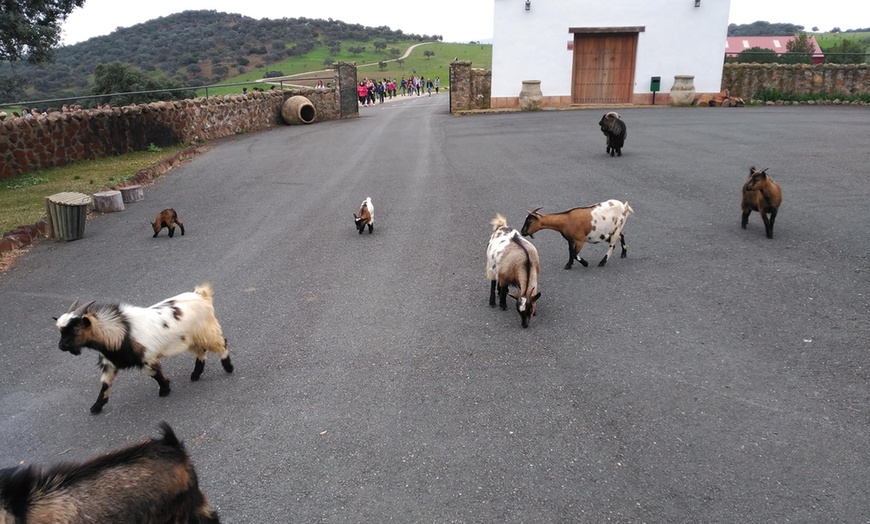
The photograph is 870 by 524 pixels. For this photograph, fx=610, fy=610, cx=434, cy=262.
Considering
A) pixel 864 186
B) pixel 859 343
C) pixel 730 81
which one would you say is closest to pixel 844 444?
pixel 859 343

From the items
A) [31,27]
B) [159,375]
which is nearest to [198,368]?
[159,375]

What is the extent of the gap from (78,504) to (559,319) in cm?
496

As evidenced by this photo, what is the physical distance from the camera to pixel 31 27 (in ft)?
49.2

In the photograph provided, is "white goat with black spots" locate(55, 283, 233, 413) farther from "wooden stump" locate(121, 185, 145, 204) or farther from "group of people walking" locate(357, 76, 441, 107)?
"group of people walking" locate(357, 76, 441, 107)

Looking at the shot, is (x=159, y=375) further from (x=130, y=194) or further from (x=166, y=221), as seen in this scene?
(x=130, y=194)

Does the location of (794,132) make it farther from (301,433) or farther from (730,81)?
(301,433)

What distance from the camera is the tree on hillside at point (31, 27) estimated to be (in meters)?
14.8

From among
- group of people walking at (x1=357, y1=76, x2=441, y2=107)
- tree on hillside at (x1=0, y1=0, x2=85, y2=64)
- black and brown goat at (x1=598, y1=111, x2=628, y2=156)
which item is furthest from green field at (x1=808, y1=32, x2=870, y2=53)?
tree on hillside at (x1=0, y1=0, x2=85, y2=64)

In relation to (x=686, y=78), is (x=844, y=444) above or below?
below

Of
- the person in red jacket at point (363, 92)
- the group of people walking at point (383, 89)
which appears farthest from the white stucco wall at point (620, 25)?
the person in red jacket at point (363, 92)

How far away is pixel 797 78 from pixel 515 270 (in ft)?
88.3

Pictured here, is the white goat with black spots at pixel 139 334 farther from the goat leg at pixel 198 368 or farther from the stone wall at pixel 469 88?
the stone wall at pixel 469 88

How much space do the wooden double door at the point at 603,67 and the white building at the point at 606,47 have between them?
43 mm

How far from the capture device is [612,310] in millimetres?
7012
